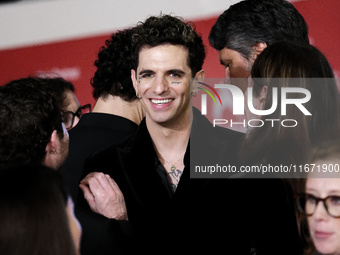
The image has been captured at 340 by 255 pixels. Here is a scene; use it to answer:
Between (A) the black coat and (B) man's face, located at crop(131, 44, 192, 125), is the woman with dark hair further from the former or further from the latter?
(B) man's face, located at crop(131, 44, 192, 125)

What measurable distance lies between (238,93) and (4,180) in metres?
1.27

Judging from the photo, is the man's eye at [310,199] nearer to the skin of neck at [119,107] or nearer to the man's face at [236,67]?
the man's face at [236,67]

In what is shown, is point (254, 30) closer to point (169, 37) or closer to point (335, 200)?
point (169, 37)

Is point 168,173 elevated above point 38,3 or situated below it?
below

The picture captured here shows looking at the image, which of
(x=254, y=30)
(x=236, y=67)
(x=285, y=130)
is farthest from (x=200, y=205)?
(x=254, y=30)

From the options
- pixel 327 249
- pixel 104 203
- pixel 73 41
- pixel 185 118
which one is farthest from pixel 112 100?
pixel 73 41

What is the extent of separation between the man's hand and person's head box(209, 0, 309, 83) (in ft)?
2.36

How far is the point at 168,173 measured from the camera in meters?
1.89

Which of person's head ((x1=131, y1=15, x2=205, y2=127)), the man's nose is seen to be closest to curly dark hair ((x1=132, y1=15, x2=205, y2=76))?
person's head ((x1=131, y1=15, x2=205, y2=127))

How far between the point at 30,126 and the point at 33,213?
0.68m

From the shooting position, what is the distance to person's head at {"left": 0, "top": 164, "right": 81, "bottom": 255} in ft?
3.31

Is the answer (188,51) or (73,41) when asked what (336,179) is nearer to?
(188,51)

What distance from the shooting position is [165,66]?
1881 millimetres

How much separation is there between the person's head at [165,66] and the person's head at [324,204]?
0.54m
